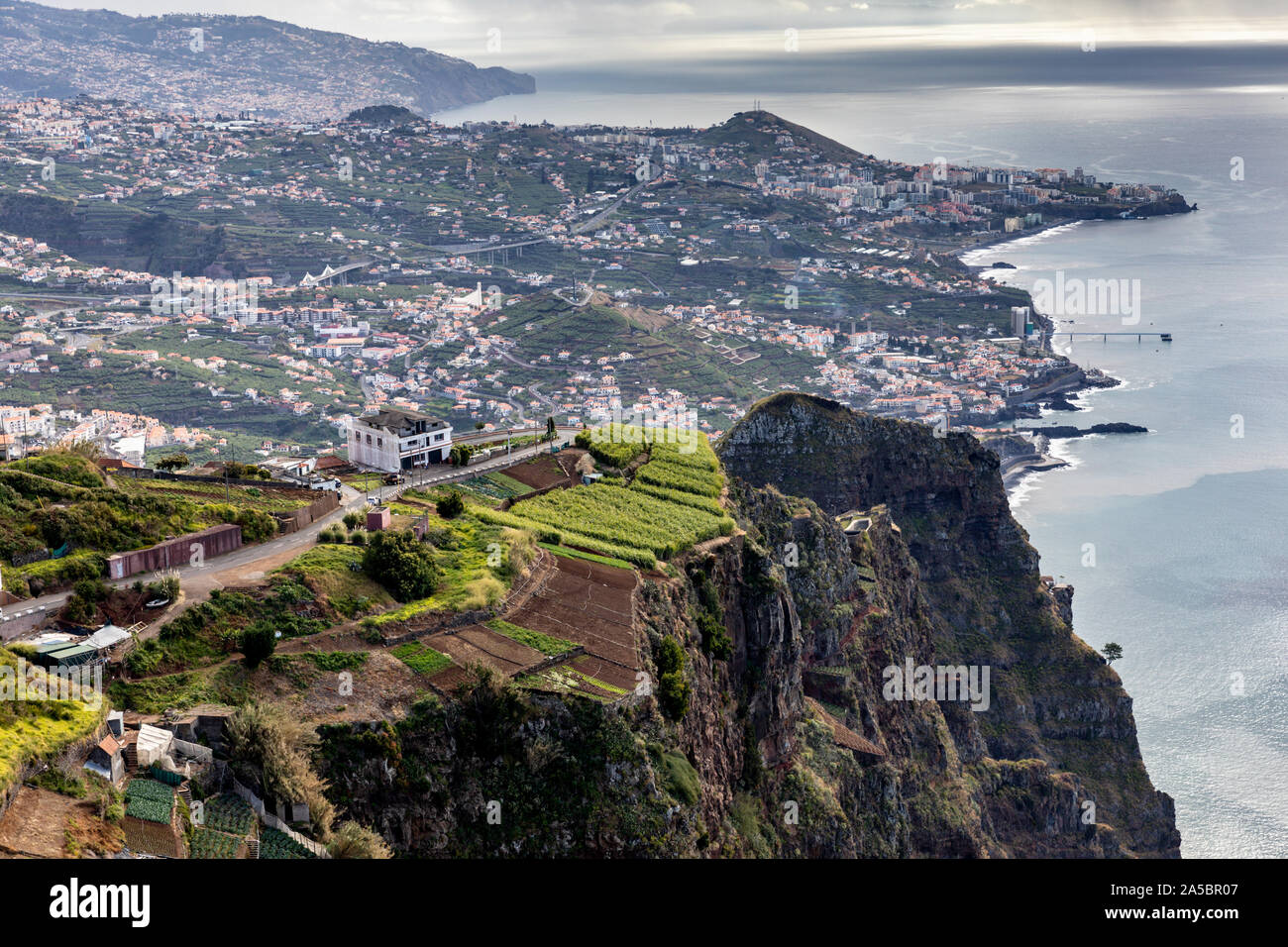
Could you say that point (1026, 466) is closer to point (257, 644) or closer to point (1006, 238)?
point (257, 644)

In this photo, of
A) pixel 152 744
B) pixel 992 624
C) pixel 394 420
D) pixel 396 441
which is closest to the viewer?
pixel 152 744

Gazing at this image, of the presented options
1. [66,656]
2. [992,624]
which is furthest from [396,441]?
[992,624]

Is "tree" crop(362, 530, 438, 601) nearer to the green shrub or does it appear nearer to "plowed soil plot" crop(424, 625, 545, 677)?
"plowed soil plot" crop(424, 625, 545, 677)

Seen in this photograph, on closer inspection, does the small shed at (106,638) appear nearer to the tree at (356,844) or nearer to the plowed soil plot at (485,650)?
the plowed soil plot at (485,650)

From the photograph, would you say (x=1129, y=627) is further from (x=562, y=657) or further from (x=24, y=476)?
(x=24, y=476)

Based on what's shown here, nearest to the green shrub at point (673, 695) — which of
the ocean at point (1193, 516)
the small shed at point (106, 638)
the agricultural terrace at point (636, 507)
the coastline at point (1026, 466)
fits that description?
the agricultural terrace at point (636, 507)
